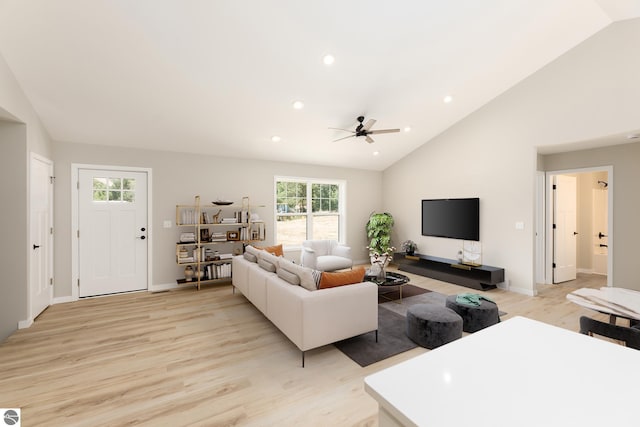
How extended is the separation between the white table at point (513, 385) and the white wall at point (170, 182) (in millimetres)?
5179

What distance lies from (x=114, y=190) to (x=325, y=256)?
390cm

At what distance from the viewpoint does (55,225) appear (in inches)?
170

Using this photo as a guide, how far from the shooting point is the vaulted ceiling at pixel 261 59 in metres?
2.76

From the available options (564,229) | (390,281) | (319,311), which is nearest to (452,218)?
(564,229)

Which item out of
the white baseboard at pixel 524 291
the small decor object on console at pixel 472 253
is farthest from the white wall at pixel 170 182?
the white baseboard at pixel 524 291

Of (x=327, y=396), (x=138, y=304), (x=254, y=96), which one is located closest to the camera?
(x=327, y=396)

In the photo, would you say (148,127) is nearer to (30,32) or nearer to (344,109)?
(30,32)

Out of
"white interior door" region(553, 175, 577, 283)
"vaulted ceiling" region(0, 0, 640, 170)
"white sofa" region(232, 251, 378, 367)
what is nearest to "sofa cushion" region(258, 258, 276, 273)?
"white sofa" region(232, 251, 378, 367)

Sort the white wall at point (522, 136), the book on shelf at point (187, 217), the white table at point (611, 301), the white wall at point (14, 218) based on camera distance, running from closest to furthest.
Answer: the white table at point (611, 301) → the white wall at point (14, 218) → the white wall at point (522, 136) → the book on shelf at point (187, 217)

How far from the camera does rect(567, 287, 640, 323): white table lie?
8.35 ft

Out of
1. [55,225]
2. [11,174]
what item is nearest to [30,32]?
[11,174]

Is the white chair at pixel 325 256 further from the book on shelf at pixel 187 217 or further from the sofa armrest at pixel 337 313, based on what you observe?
the sofa armrest at pixel 337 313

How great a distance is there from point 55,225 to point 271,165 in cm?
368

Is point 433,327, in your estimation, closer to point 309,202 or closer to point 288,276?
point 288,276
